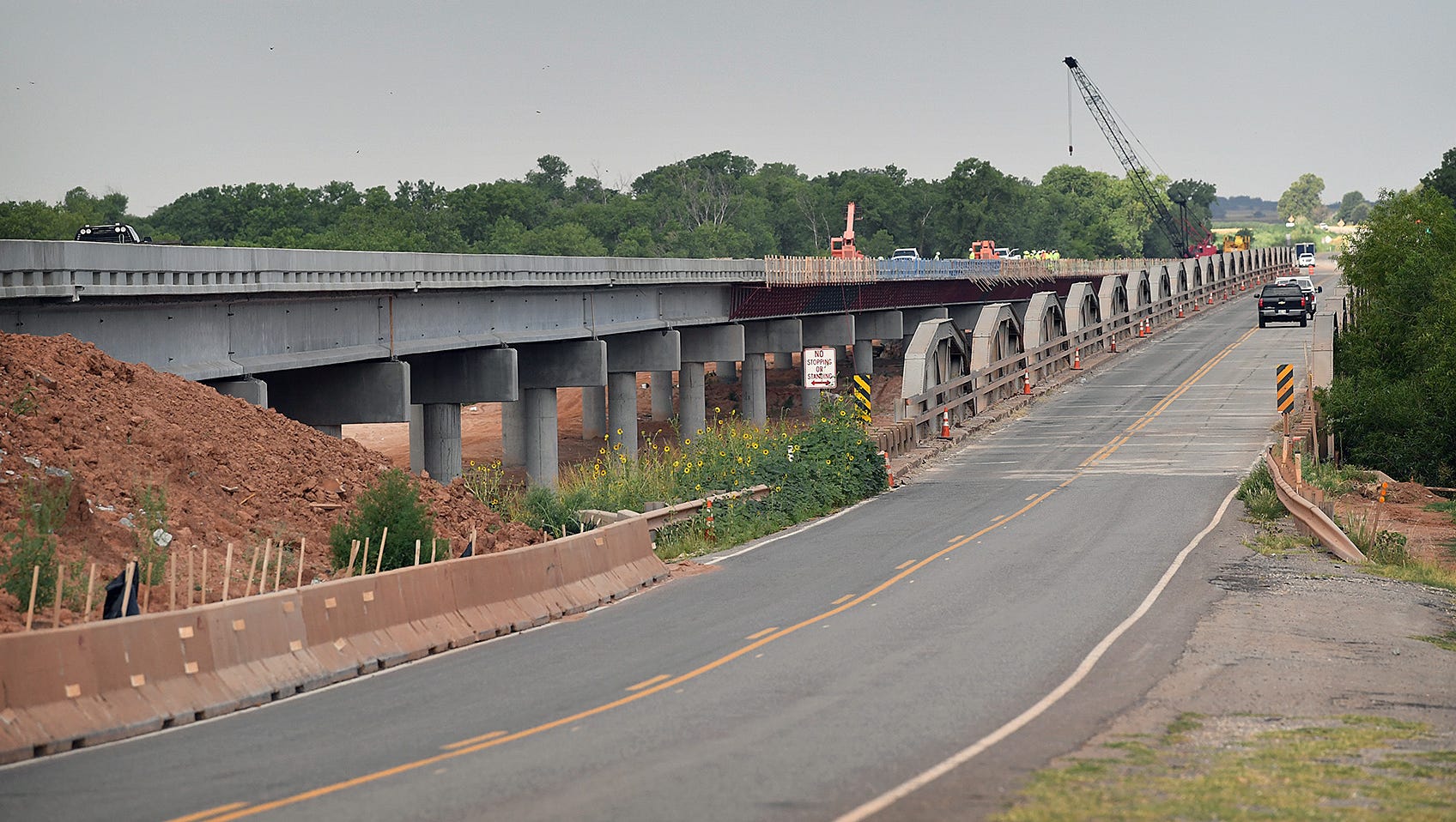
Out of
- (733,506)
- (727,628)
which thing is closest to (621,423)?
(733,506)

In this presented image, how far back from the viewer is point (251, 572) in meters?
18.4

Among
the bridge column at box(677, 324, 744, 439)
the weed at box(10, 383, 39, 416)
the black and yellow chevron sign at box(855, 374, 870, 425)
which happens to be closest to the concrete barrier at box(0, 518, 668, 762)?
the weed at box(10, 383, 39, 416)

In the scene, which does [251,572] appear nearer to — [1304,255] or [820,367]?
[820,367]

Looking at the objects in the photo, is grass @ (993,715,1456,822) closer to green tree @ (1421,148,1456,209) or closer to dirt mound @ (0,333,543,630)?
dirt mound @ (0,333,543,630)

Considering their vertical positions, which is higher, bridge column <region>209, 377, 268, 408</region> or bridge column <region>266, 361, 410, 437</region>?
bridge column <region>209, 377, 268, 408</region>

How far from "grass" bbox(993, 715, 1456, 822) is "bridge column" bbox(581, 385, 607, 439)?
204 ft

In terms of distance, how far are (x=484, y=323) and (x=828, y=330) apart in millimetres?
38175

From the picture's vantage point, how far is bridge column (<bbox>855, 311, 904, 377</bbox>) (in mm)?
89125

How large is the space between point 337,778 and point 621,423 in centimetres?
4792

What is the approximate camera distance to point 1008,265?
337 ft

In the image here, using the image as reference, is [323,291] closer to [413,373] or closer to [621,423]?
[413,373]

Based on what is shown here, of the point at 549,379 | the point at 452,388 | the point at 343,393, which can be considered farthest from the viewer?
the point at 549,379

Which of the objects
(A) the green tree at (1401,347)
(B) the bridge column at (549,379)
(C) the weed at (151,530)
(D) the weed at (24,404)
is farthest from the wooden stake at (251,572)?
(A) the green tree at (1401,347)

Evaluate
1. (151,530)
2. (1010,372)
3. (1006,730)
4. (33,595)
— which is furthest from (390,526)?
(1010,372)
